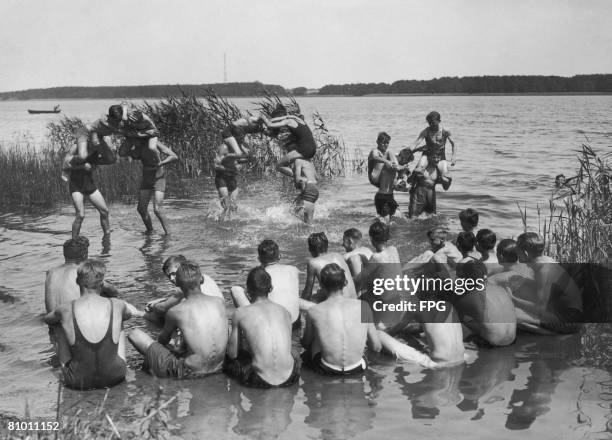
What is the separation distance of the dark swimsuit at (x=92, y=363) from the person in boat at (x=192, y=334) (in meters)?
0.46

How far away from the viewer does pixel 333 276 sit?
614 centimetres

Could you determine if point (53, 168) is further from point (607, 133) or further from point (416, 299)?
point (607, 133)

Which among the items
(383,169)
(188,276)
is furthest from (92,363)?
(383,169)

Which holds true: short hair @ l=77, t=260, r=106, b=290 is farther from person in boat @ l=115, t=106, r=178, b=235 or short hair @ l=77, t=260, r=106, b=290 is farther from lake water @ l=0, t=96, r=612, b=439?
person in boat @ l=115, t=106, r=178, b=235

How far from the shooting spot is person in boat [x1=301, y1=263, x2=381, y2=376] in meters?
6.14

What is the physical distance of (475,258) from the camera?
7.37 m

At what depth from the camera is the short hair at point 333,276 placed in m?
6.12

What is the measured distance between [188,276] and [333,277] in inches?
52.8

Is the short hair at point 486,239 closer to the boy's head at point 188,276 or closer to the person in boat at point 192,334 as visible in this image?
the person in boat at point 192,334

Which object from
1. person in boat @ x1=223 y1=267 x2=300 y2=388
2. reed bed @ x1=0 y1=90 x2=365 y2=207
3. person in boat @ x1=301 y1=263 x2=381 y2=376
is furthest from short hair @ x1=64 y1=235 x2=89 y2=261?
reed bed @ x1=0 y1=90 x2=365 y2=207

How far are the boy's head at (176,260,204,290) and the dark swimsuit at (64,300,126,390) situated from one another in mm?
654

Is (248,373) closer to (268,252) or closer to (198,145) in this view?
(268,252)

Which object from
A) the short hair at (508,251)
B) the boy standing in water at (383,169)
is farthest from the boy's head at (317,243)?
the boy standing in water at (383,169)

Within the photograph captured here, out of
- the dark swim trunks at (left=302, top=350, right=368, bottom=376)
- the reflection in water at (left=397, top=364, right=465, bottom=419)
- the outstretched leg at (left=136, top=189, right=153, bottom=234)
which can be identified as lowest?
the reflection in water at (left=397, top=364, right=465, bottom=419)
